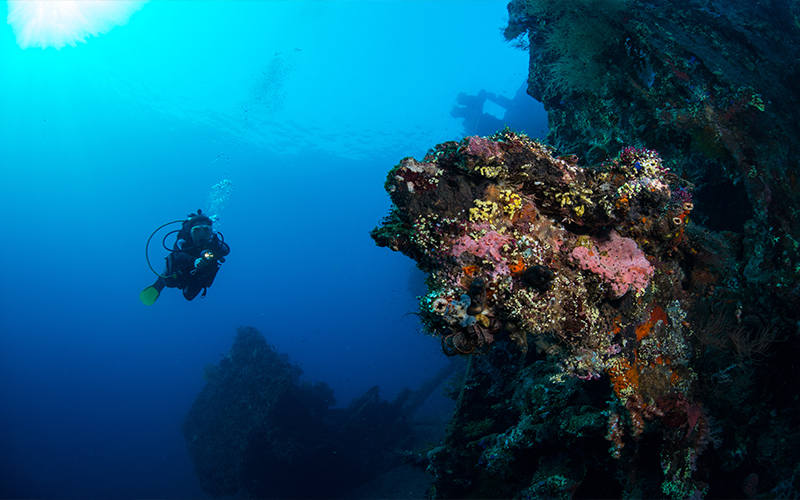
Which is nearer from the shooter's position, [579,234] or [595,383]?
[579,234]

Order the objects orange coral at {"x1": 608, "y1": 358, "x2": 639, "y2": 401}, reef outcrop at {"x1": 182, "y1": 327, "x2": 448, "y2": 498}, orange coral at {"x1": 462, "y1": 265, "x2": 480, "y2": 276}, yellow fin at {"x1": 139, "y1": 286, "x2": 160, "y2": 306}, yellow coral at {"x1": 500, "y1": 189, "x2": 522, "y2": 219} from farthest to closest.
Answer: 1. reef outcrop at {"x1": 182, "y1": 327, "x2": 448, "y2": 498}
2. yellow fin at {"x1": 139, "y1": 286, "x2": 160, "y2": 306}
3. orange coral at {"x1": 608, "y1": 358, "x2": 639, "y2": 401}
4. yellow coral at {"x1": 500, "y1": 189, "x2": 522, "y2": 219}
5. orange coral at {"x1": 462, "y1": 265, "x2": 480, "y2": 276}

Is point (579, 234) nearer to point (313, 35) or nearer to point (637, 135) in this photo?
point (637, 135)

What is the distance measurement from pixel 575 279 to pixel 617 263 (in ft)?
1.49

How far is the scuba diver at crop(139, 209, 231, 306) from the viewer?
32.8 ft

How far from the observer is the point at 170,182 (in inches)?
2990

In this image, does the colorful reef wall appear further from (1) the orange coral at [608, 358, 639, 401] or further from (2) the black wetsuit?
(2) the black wetsuit

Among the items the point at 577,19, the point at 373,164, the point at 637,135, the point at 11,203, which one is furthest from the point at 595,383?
the point at 11,203

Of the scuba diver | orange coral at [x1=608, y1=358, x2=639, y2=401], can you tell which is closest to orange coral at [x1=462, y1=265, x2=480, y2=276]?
orange coral at [x1=608, y1=358, x2=639, y2=401]

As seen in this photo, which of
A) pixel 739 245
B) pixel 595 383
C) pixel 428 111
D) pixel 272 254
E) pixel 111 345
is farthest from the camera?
pixel 272 254

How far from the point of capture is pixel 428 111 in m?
69.0

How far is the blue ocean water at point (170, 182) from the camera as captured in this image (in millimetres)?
41688

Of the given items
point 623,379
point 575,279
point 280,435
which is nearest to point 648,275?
point 575,279

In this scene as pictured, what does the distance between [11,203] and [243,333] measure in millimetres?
99404

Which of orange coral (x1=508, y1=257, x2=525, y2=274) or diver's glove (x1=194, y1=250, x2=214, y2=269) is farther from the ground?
diver's glove (x1=194, y1=250, x2=214, y2=269)
